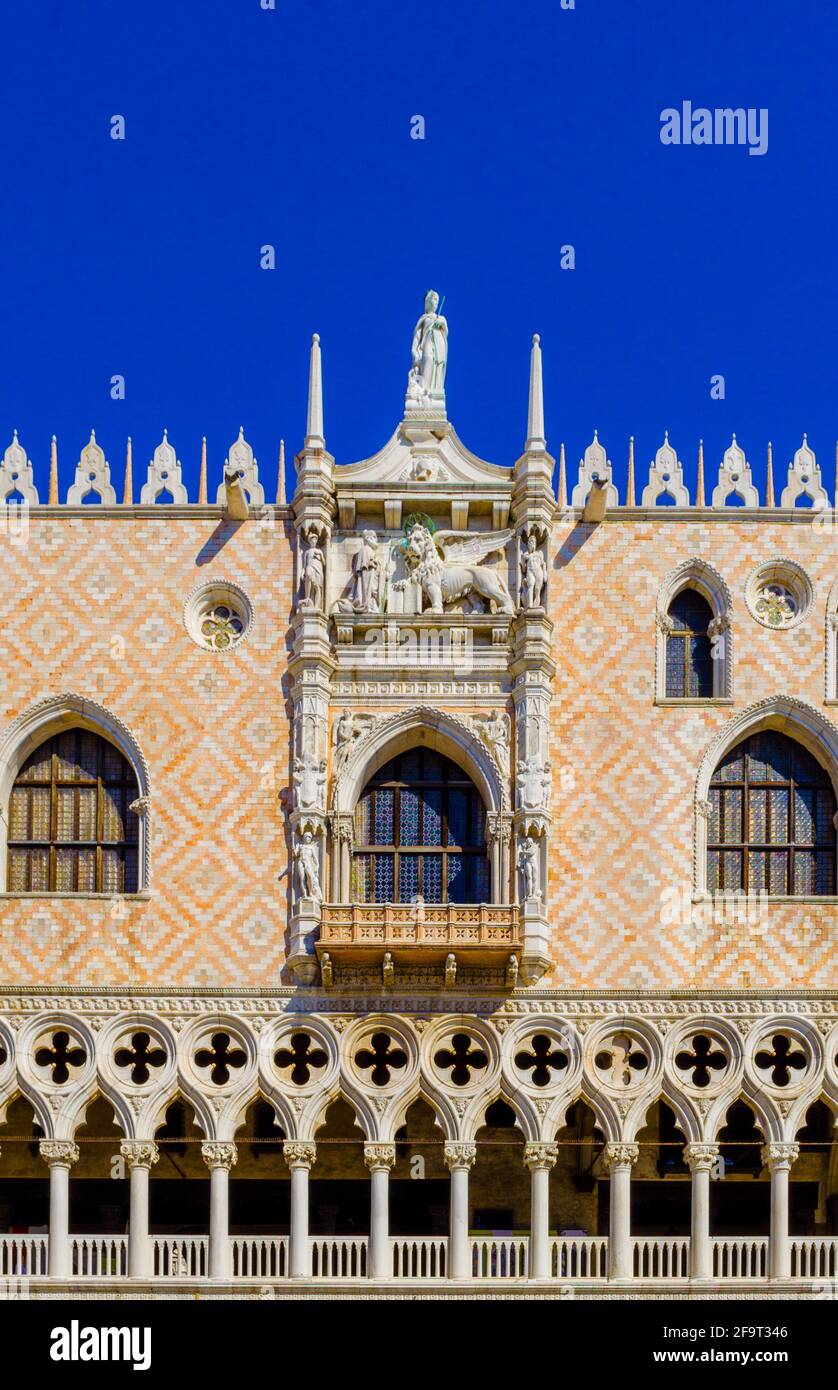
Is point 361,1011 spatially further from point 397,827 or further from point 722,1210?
point 722,1210

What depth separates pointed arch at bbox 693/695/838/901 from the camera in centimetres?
4106

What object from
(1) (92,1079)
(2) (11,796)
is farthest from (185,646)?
(1) (92,1079)

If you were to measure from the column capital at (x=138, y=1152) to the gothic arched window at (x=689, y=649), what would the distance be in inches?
333

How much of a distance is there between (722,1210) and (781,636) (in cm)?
724

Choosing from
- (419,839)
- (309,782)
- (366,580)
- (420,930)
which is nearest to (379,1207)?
(420,930)

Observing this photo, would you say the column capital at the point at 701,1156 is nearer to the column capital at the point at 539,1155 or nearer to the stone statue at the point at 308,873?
the column capital at the point at 539,1155

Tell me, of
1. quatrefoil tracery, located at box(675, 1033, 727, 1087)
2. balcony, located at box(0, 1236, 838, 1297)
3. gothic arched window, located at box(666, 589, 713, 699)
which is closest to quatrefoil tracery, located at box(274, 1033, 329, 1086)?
balcony, located at box(0, 1236, 838, 1297)

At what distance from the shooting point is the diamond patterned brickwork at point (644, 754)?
40.7 meters

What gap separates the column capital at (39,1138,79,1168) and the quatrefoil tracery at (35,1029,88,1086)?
76cm

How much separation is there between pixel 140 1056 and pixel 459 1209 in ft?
14.0

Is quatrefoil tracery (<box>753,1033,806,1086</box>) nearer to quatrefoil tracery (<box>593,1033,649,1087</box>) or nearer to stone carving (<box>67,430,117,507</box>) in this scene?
quatrefoil tracery (<box>593,1033,649,1087</box>)

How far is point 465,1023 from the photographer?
133 ft

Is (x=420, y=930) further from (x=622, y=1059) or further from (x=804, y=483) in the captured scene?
(x=804, y=483)

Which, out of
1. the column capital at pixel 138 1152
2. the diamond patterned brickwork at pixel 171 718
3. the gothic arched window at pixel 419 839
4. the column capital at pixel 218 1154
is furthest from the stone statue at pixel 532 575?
the column capital at pixel 138 1152
